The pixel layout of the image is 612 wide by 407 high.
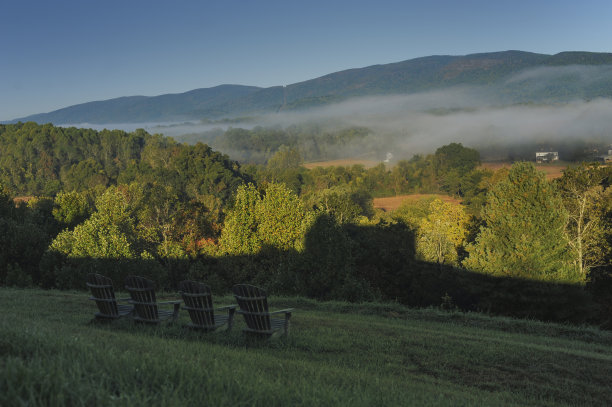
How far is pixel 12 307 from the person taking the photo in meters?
10.8

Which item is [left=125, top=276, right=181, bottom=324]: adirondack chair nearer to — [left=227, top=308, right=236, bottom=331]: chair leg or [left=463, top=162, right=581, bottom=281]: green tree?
[left=227, top=308, right=236, bottom=331]: chair leg

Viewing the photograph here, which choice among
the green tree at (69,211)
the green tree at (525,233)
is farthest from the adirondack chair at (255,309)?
the green tree at (69,211)

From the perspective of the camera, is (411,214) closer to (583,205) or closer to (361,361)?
(583,205)

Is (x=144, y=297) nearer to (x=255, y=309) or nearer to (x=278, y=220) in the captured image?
(x=255, y=309)

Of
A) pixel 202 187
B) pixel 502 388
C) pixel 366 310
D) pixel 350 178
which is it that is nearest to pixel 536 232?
pixel 366 310

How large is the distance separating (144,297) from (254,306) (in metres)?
2.06

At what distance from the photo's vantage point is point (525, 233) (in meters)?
26.8

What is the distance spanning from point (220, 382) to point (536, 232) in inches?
1063

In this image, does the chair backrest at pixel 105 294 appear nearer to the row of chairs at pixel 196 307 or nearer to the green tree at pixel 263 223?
the row of chairs at pixel 196 307

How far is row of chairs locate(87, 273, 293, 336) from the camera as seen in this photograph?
24.6ft

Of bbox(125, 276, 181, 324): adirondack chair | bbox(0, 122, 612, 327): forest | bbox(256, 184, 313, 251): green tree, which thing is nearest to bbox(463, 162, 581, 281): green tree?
bbox(0, 122, 612, 327): forest

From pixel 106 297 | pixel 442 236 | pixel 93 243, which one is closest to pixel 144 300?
pixel 106 297

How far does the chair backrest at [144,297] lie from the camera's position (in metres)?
7.95

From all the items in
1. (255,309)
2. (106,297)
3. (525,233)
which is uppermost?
(106,297)
